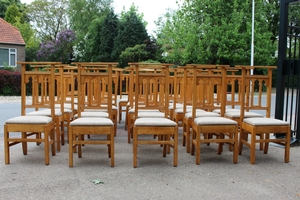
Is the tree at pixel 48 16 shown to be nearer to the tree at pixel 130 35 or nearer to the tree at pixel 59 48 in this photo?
the tree at pixel 59 48

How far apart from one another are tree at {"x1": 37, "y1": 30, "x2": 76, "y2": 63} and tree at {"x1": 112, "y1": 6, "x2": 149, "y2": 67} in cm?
479

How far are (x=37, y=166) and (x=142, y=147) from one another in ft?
5.63

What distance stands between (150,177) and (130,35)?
1998cm

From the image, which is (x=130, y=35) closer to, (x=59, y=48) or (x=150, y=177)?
(x=59, y=48)

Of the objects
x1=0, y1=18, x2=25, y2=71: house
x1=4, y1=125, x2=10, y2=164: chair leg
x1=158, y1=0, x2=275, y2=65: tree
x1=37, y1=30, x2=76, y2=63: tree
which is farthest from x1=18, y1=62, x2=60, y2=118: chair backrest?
x1=37, y1=30, x2=76, y2=63: tree

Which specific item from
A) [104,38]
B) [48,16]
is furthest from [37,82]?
[48,16]

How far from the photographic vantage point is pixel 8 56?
70.0 feet

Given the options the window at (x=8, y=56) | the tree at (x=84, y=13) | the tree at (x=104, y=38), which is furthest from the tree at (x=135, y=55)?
the tree at (x=84, y=13)

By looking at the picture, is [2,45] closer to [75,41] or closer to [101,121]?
[75,41]

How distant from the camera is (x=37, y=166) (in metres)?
3.79

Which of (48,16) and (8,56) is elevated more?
(48,16)

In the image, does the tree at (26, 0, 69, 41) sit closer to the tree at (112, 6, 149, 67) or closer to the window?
the window

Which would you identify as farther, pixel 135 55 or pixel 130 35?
pixel 130 35

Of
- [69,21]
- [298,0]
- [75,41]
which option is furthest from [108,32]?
[298,0]
